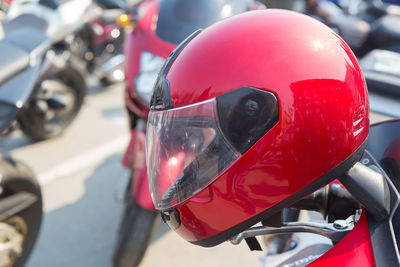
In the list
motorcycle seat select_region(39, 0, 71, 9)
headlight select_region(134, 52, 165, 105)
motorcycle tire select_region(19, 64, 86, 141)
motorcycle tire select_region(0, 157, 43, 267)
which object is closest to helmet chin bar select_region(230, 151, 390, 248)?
headlight select_region(134, 52, 165, 105)

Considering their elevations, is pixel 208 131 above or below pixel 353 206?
above

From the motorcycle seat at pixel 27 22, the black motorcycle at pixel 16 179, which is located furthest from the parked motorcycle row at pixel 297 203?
the motorcycle seat at pixel 27 22

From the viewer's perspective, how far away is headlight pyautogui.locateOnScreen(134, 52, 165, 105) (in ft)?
6.48

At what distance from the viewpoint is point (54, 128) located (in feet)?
11.6

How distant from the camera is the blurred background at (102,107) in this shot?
2.01 metres

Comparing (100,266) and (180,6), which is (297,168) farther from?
(100,266)

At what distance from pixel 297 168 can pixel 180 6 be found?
4.37 ft

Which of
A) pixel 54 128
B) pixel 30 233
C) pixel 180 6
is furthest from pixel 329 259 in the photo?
pixel 54 128

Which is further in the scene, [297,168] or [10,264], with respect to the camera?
[10,264]

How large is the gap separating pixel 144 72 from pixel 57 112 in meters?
1.74

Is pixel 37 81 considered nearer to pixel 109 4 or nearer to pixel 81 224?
pixel 109 4

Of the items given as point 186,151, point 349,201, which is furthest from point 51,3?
point 349,201

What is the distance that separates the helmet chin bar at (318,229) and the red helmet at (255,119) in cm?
10

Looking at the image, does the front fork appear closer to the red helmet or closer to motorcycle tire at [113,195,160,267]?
motorcycle tire at [113,195,160,267]
